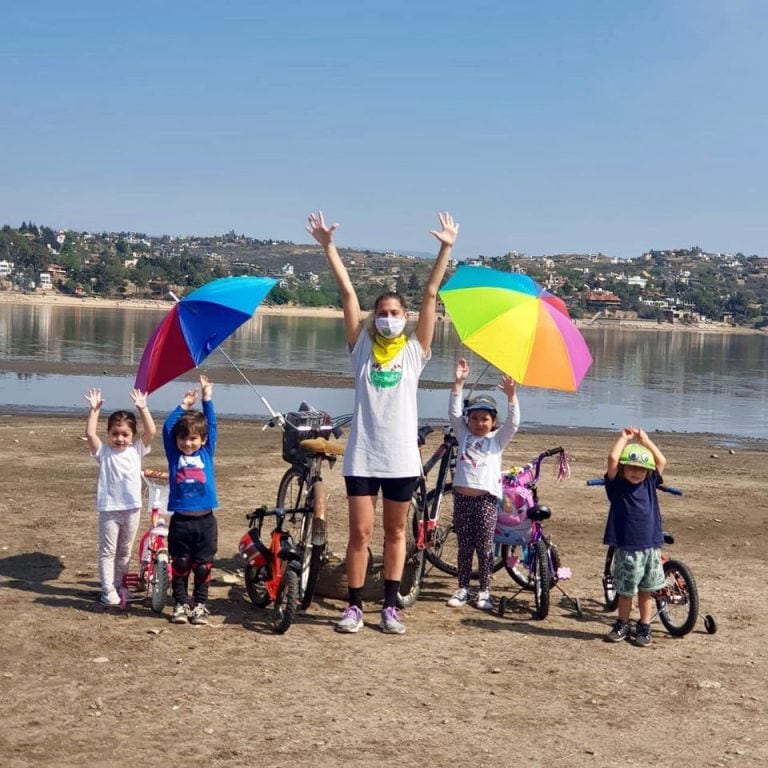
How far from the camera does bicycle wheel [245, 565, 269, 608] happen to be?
7.46 m

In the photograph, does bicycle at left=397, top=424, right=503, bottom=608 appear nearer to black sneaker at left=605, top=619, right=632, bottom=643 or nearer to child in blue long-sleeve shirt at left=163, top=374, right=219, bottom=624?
black sneaker at left=605, top=619, right=632, bottom=643

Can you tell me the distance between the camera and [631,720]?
5609 millimetres

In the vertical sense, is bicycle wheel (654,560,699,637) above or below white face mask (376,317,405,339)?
below

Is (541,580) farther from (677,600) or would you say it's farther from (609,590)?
(677,600)

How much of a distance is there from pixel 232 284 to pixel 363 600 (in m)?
2.35

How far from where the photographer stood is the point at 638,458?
7012 millimetres

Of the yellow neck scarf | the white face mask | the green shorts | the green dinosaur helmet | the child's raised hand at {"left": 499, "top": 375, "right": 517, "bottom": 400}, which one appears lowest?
the green shorts

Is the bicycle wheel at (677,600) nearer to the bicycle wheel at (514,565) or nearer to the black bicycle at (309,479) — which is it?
the bicycle wheel at (514,565)

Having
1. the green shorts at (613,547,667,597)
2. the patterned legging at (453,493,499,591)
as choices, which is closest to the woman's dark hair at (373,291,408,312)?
the patterned legging at (453,493,499,591)

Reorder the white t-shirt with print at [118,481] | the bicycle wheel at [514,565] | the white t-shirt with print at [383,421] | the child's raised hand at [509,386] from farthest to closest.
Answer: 1. the bicycle wheel at [514,565]
2. the child's raised hand at [509,386]
3. the white t-shirt with print at [118,481]
4. the white t-shirt with print at [383,421]

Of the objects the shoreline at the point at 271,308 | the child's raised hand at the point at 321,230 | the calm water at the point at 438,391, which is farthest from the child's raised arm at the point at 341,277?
the shoreline at the point at 271,308

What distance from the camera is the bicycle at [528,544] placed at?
7.45m

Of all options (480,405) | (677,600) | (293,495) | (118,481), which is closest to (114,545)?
(118,481)

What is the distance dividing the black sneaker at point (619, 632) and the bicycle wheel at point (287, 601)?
1974 mm
